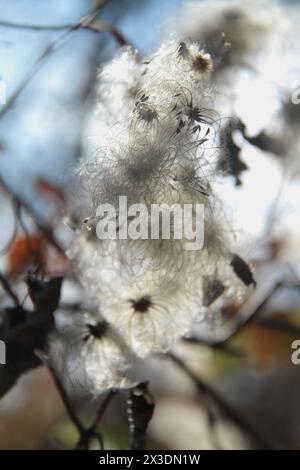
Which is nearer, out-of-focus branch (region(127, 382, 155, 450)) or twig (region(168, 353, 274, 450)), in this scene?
out-of-focus branch (region(127, 382, 155, 450))

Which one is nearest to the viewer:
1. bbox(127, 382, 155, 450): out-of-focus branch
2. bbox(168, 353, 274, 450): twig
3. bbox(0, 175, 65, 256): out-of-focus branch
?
bbox(127, 382, 155, 450): out-of-focus branch

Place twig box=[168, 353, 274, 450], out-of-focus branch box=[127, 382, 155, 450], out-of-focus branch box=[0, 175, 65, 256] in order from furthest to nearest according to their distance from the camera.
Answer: twig box=[168, 353, 274, 450] < out-of-focus branch box=[0, 175, 65, 256] < out-of-focus branch box=[127, 382, 155, 450]

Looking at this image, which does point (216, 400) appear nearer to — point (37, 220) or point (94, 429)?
point (94, 429)

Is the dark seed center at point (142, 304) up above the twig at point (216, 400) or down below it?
above

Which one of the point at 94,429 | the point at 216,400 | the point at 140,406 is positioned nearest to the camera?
the point at 140,406

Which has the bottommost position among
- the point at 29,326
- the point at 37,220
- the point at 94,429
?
the point at 94,429

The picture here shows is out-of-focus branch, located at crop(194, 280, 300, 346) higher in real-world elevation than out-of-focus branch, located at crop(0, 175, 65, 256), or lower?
lower

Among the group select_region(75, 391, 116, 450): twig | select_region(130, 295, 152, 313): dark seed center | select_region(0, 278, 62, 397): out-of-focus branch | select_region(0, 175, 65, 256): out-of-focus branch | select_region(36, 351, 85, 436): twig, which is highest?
select_region(0, 175, 65, 256): out-of-focus branch

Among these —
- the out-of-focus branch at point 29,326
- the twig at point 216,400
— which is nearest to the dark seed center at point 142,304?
the out-of-focus branch at point 29,326

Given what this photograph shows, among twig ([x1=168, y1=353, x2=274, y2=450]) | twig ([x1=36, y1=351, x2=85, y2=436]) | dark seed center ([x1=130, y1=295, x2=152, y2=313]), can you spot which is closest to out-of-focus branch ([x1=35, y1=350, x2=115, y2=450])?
twig ([x1=36, y1=351, x2=85, y2=436])

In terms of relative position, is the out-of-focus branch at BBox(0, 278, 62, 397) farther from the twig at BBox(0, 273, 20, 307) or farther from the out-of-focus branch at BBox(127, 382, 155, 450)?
the out-of-focus branch at BBox(127, 382, 155, 450)

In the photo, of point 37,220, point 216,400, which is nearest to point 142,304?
point 37,220

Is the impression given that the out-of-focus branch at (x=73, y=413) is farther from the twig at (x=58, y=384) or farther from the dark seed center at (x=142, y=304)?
the dark seed center at (x=142, y=304)
